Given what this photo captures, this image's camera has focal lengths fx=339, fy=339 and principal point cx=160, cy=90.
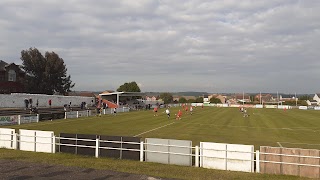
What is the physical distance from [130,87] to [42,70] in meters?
70.7

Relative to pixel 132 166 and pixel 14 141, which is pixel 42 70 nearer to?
pixel 14 141

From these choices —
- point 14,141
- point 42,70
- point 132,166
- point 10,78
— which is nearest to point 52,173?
point 132,166

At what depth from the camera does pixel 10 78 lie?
7388 cm

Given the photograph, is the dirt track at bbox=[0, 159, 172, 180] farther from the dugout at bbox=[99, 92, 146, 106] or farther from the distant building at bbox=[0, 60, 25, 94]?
the dugout at bbox=[99, 92, 146, 106]

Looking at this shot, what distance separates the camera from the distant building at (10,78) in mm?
70938

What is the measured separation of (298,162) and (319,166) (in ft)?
2.73

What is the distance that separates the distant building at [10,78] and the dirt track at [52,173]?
197 ft

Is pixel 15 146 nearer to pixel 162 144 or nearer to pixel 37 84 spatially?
pixel 162 144

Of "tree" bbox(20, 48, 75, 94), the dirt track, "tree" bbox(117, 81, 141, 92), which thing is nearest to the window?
"tree" bbox(20, 48, 75, 94)

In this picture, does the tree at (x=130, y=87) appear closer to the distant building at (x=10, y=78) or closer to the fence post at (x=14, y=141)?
the distant building at (x=10, y=78)

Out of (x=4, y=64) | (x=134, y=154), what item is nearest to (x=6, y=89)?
(x=4, y=64)

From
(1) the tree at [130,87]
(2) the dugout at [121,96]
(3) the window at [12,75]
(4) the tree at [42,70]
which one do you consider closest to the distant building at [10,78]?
(3) the window at [12,75]

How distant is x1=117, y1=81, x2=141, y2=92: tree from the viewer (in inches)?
6117

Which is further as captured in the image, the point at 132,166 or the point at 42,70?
the point at 42,70
